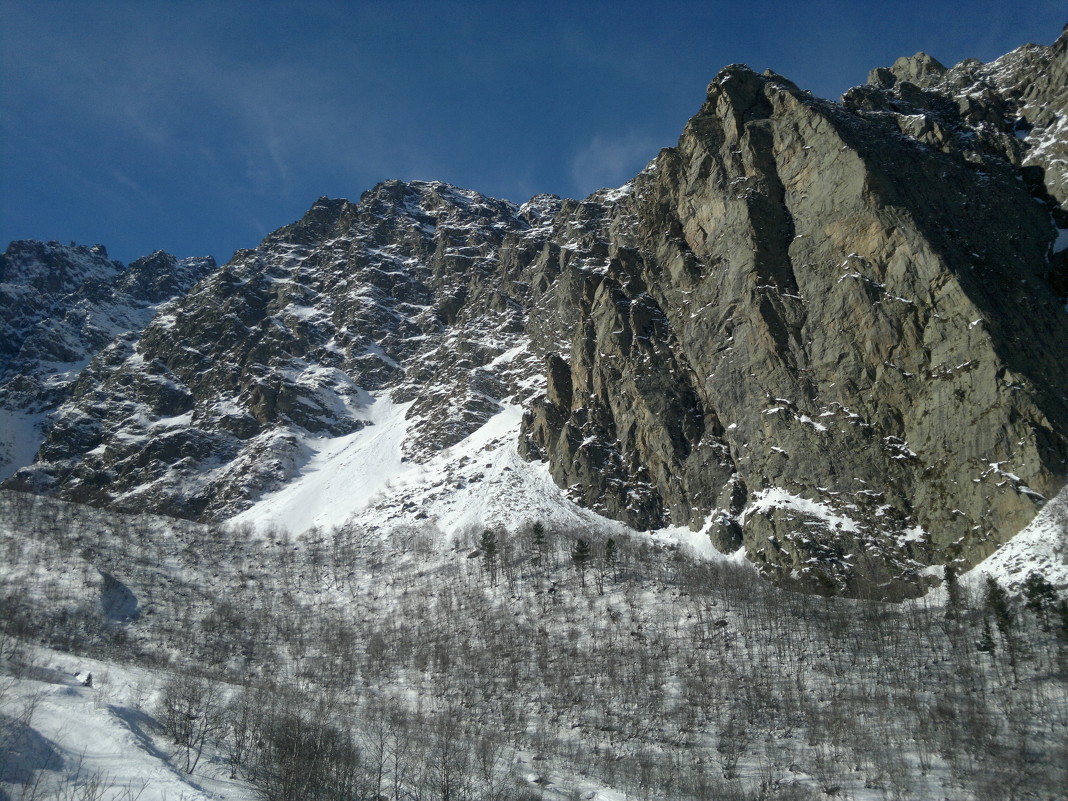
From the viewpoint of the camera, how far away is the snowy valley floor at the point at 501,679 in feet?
122

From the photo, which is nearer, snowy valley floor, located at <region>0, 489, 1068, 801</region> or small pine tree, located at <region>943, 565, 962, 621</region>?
snowy valley floor, located at <region>0, 489, 1068, 801</region>

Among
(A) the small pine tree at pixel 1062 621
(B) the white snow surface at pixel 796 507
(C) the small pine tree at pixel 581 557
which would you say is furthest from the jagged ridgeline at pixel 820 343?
(C) the small pine tree at pixel 581 557

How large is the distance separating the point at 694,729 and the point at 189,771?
3190cm

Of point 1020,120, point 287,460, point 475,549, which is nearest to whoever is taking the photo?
point 475,549

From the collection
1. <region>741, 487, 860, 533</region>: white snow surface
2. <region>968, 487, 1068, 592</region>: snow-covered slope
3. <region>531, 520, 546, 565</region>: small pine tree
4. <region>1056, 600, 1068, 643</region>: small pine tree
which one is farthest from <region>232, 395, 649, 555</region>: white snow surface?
<region>1056, 600, 1068, 643</region>: small pine tree

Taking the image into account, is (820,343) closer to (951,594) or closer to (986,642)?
(951,594)

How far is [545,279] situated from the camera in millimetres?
173625

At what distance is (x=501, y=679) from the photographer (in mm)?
63094

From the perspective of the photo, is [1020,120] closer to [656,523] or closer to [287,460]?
[656,523]

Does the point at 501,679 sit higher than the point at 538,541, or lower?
lower

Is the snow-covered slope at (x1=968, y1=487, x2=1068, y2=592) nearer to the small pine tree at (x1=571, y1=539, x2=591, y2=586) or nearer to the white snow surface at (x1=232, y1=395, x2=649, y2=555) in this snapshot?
the white snow surface at (x1=232, y1=395, x2=649, y2=555)

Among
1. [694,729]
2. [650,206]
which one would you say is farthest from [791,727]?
[650,206]

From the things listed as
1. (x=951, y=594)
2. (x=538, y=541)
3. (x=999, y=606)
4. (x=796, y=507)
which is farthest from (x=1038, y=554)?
(x=538, y=541)

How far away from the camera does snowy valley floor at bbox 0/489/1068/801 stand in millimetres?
A: 37062
